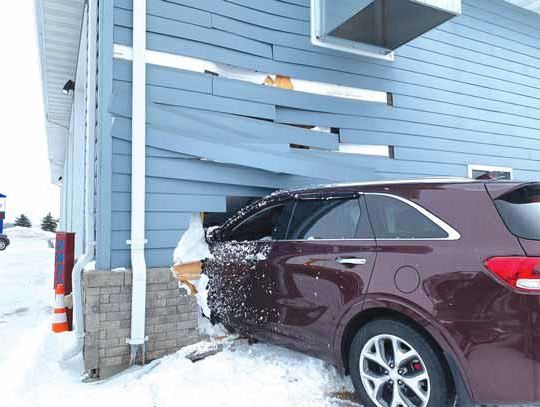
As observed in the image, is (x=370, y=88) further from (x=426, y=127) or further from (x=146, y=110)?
(x=146, y=110)

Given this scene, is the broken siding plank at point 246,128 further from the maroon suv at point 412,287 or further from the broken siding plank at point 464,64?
the broken siding plank at point 464,64

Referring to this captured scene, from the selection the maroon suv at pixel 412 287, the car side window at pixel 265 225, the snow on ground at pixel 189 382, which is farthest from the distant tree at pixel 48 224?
the maroon suv at pixel 412 287

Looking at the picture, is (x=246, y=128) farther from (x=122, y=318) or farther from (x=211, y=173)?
(x=122, y=318)

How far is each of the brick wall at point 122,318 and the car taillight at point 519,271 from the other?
10.9ft

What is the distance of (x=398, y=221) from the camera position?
9.34 ft

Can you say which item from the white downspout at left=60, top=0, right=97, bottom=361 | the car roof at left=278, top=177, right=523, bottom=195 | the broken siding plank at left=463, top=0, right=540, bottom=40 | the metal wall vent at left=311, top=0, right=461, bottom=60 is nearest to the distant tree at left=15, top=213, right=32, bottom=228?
the white downspout at left=60, top=0, right=97, bottom=361

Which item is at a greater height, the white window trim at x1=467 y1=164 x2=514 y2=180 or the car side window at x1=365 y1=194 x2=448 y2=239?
the white window trim at x1=467 y1=164 x2=514 y2=180

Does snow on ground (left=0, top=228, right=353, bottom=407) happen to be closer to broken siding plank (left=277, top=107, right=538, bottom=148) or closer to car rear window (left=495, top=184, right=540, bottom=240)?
car rear window (left=495, top=184, right=540, bottom=240)

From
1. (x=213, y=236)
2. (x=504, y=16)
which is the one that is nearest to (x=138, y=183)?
(x=213, y=236)

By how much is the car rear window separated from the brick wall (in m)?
A: 3.36

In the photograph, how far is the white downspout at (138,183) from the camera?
4332mm

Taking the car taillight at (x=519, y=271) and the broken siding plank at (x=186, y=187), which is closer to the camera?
the car taillight at (x=519, y=271)

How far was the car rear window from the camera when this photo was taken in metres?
2.35

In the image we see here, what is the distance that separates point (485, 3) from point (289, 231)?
710 cm
